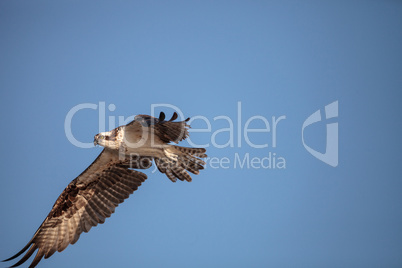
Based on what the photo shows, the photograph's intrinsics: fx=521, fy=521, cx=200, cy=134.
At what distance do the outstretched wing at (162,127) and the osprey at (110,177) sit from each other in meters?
0.02

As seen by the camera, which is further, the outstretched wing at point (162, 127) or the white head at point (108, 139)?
the white head at point (108, 139)

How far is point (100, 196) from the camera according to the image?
1002 centimetres

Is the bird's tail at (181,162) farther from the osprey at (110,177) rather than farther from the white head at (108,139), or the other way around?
the white head at (108,139)

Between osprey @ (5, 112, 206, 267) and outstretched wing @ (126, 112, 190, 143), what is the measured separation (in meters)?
0.02

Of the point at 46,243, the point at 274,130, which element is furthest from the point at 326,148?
the point at 46,243

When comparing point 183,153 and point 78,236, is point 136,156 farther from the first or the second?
point 78,236

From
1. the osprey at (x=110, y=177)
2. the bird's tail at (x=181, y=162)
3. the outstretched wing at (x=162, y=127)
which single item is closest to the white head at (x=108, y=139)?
the osprey at (x=110, y=177)

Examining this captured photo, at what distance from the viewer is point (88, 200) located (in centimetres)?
1003

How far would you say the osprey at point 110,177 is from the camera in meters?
9.45

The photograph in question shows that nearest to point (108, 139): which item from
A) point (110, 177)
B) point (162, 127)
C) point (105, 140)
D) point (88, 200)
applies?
point (105, 140)

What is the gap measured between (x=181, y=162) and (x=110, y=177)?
4.80 feet

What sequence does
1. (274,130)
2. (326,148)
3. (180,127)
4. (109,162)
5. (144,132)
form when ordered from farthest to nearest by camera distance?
(326,148) < (274,130) < (109,162) < (144,132) < (180,127)

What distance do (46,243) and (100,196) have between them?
1297 millimetres

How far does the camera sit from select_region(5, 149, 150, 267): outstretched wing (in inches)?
380
